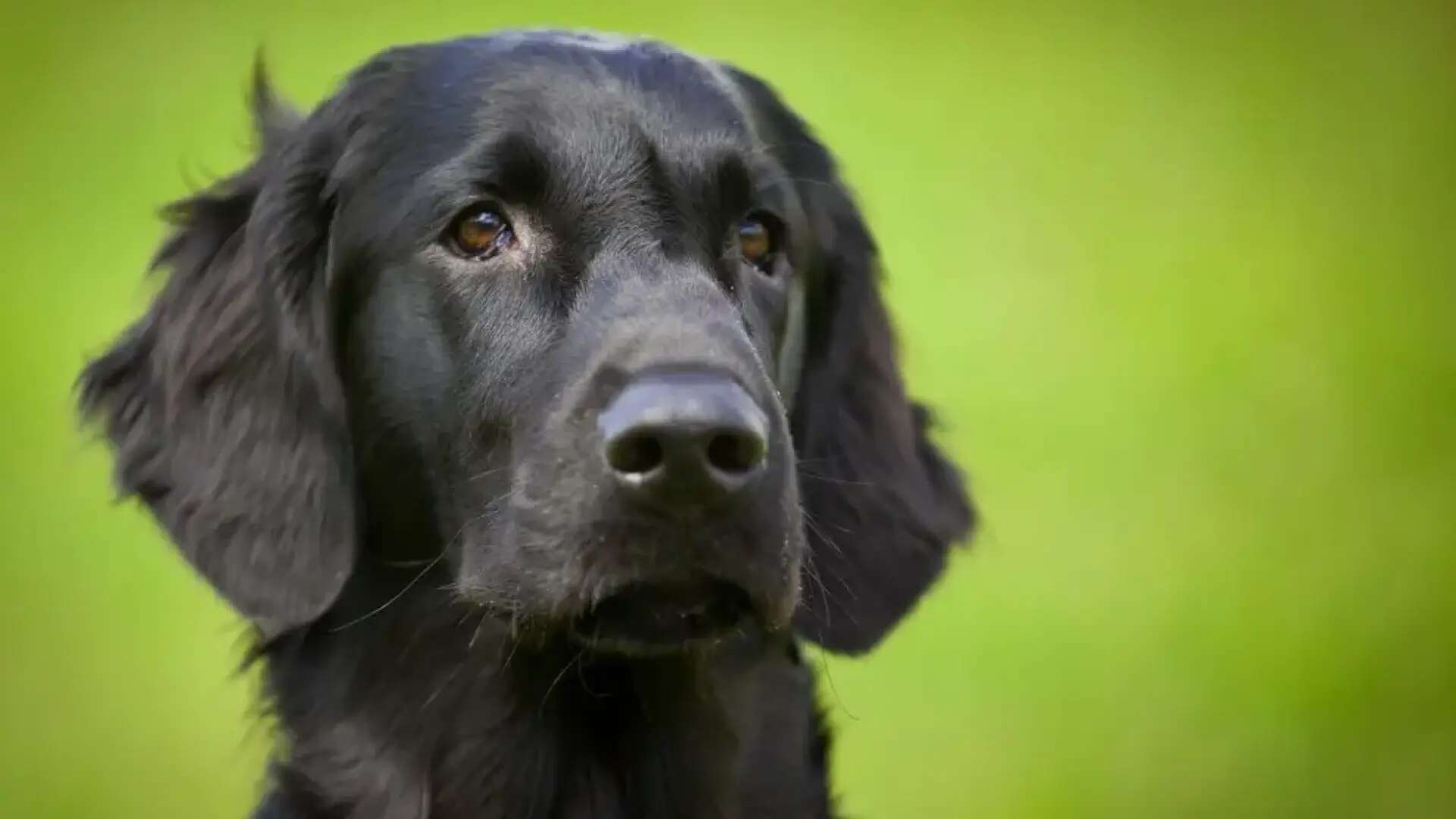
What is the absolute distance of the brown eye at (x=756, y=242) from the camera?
2.23 m

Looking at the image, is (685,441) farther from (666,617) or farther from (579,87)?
(579,87)

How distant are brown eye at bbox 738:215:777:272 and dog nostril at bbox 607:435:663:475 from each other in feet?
2.09

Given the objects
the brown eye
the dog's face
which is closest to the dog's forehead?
the dog's face

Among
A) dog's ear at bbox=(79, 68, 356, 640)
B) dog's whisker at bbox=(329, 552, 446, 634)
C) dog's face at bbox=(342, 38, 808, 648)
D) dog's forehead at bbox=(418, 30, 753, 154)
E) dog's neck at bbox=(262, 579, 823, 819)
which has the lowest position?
dog's neck at bbox=(262, 579, 823, 819)

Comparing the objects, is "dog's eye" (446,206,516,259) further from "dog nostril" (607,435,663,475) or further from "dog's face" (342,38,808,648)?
"dog nostril" (607,435,663,475)

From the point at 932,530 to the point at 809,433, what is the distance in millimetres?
282

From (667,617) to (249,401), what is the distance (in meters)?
0.81

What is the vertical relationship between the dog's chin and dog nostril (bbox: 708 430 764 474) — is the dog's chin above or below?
below

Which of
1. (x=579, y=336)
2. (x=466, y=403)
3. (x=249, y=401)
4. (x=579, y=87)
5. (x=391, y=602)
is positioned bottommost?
(x=391, y=602)

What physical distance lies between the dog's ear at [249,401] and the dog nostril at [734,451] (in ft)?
2.39

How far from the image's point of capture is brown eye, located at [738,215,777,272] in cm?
223

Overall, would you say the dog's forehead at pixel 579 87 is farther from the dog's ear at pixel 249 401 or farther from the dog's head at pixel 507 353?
the dog's ear at pixel 249 401

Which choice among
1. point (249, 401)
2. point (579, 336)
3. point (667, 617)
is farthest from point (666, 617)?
point (249, 401)

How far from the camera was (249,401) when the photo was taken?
2.18 meters
